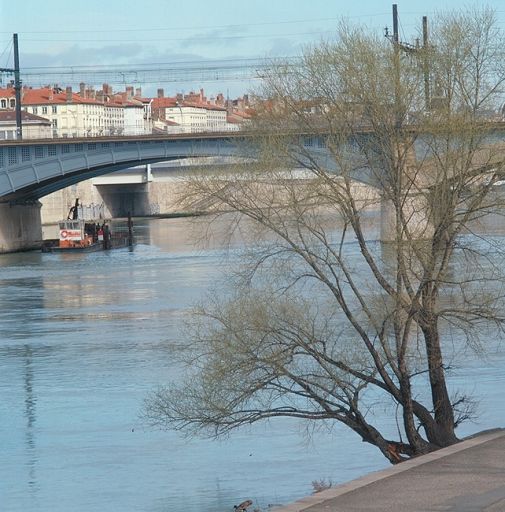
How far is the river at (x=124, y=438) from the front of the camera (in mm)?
13695

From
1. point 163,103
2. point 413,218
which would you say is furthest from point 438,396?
point 163,103

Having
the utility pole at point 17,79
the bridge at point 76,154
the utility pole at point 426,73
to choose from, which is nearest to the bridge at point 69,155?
the bridge at point 76,154

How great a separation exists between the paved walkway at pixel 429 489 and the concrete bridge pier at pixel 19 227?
49157 mm

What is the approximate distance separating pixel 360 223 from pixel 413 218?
0.60 meters

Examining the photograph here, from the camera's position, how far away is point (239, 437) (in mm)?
16609

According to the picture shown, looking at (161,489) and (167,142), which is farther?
(167,142)

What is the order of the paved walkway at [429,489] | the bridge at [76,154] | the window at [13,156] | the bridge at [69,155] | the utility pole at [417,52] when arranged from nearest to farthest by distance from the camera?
the paved walkway at [429,489], the utility pole at [417,52], the bridge at [76,154], the bridge at [69,155], the window at [13,156]

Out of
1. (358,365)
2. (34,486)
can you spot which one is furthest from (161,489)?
(358,365)

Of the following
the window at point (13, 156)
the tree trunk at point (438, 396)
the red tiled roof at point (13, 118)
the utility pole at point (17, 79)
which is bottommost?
the tree trunk at point (438, 396)

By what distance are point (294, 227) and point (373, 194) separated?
951 mm

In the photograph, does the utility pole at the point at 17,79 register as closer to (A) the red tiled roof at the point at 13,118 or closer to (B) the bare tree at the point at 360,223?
(B) the bare tree at the point at 360,223

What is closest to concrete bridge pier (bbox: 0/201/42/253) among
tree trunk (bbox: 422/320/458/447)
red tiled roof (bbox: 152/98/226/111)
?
tree trunk (bbox: 422/320/458/447)

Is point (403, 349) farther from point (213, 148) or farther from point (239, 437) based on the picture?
point (213, 148)

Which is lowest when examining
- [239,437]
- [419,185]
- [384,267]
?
[239,437]
